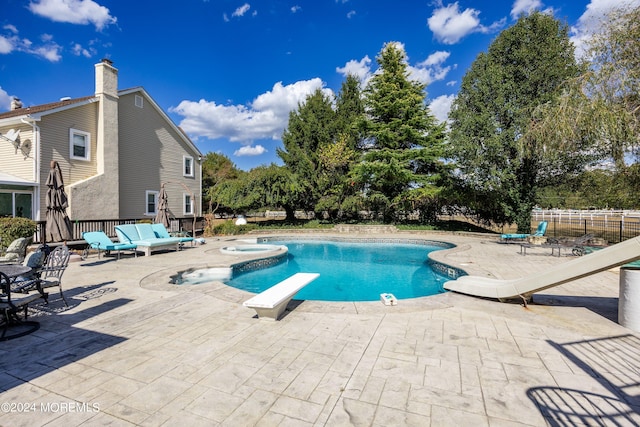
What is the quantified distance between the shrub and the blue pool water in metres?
7.37

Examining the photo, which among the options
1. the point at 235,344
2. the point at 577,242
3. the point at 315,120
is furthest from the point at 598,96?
the point at 315,120

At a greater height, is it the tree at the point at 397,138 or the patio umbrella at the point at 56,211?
the tree at the point at 397,138

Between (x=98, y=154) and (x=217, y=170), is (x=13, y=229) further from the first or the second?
(x=217, y=170)

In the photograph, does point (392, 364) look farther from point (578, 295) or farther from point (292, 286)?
point (578, 295)

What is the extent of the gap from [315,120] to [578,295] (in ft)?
67.0

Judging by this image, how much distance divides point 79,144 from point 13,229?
6.64 meters

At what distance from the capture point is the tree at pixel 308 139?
22.9 metres

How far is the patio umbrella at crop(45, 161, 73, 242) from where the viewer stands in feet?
30.3

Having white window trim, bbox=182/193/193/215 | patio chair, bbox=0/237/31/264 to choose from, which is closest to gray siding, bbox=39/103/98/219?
white window trim, bbox=182/193/193/215

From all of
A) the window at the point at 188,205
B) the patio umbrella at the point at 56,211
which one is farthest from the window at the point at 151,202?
the patio umbrella at the point at 56,211

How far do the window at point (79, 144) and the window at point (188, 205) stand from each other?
6447 millimetres

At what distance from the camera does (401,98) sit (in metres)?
21.0

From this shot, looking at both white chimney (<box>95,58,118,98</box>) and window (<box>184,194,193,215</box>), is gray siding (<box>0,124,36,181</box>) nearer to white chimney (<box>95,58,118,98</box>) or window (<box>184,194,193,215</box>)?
white chimney (<box>95,58,118,98</box>)

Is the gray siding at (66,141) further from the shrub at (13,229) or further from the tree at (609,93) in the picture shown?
the tree at (609,93)
